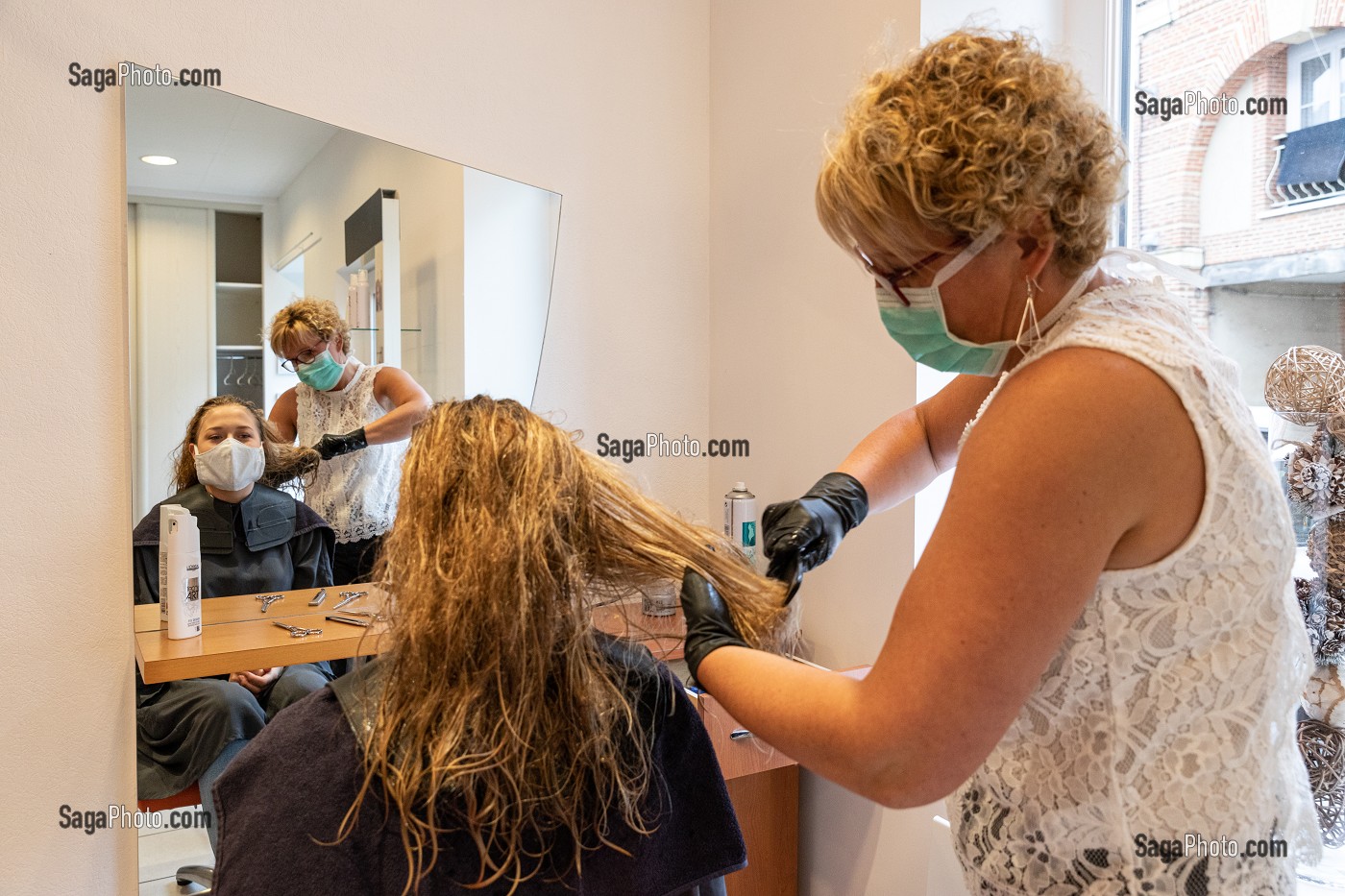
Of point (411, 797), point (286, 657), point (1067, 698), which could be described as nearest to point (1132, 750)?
point (1067, 698)

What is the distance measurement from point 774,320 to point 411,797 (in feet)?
5.52

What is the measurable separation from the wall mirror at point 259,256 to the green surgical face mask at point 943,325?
50.4 inches

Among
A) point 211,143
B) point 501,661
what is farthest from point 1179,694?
point 211,143

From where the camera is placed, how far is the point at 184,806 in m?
1.72

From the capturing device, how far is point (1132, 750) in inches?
33.7

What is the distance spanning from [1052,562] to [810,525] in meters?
0.42

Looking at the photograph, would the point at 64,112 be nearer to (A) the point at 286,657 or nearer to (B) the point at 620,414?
(A) the point at 286,657

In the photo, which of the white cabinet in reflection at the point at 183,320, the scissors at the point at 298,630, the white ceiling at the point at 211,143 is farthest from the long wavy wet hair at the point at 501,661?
the white ceiling at the point at 211,143

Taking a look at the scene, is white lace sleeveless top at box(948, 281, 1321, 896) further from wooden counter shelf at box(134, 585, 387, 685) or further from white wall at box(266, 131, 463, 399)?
white wall at box(266, 131, 463, 399)

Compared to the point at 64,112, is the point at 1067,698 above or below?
below

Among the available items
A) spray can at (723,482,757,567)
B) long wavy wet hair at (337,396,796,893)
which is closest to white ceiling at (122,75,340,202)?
long wavy wet hair at (337,396,796,893)

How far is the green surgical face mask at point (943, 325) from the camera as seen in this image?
89 centimetres

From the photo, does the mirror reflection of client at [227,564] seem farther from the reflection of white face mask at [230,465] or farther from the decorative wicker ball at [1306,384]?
the decorative wicker ball at [1306,384]

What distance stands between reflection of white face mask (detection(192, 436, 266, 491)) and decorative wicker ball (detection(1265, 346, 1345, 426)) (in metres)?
1.86
